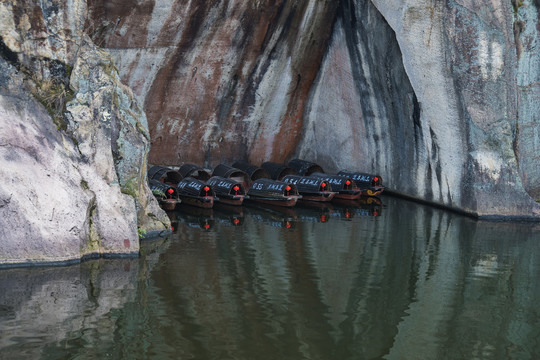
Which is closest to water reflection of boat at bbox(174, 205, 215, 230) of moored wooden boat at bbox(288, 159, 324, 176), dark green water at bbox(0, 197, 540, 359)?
dark green water at bbox(0, 197, 540, 359)

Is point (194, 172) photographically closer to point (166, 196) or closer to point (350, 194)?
point (166, 196)

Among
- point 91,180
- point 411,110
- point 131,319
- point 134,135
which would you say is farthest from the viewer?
point 411,110

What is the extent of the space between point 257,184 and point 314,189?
2647 mm

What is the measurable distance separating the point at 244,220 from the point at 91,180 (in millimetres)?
8954

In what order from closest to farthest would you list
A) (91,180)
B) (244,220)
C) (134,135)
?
(91,180) → (134,135) → (244,220)

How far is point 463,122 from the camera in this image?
28375 millimetres

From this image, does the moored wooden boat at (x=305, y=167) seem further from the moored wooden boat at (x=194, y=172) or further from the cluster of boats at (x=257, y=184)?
the moored wooden boat at (x=194, y=172)

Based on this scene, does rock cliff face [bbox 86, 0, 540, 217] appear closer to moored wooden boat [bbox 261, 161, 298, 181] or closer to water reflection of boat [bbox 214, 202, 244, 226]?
moored wooden boat [bbox 261, 161, 298, 181]

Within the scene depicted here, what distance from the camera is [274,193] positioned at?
102 feet

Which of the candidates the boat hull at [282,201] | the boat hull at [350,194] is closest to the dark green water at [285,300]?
the boat hull at [282,201]

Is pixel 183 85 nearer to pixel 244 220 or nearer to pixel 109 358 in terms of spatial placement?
pixel 244 220

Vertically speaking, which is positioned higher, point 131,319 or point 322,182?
point 322,182

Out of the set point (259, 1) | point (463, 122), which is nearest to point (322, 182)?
point (463, 122)

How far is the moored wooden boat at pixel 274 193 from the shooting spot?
3084 cm
